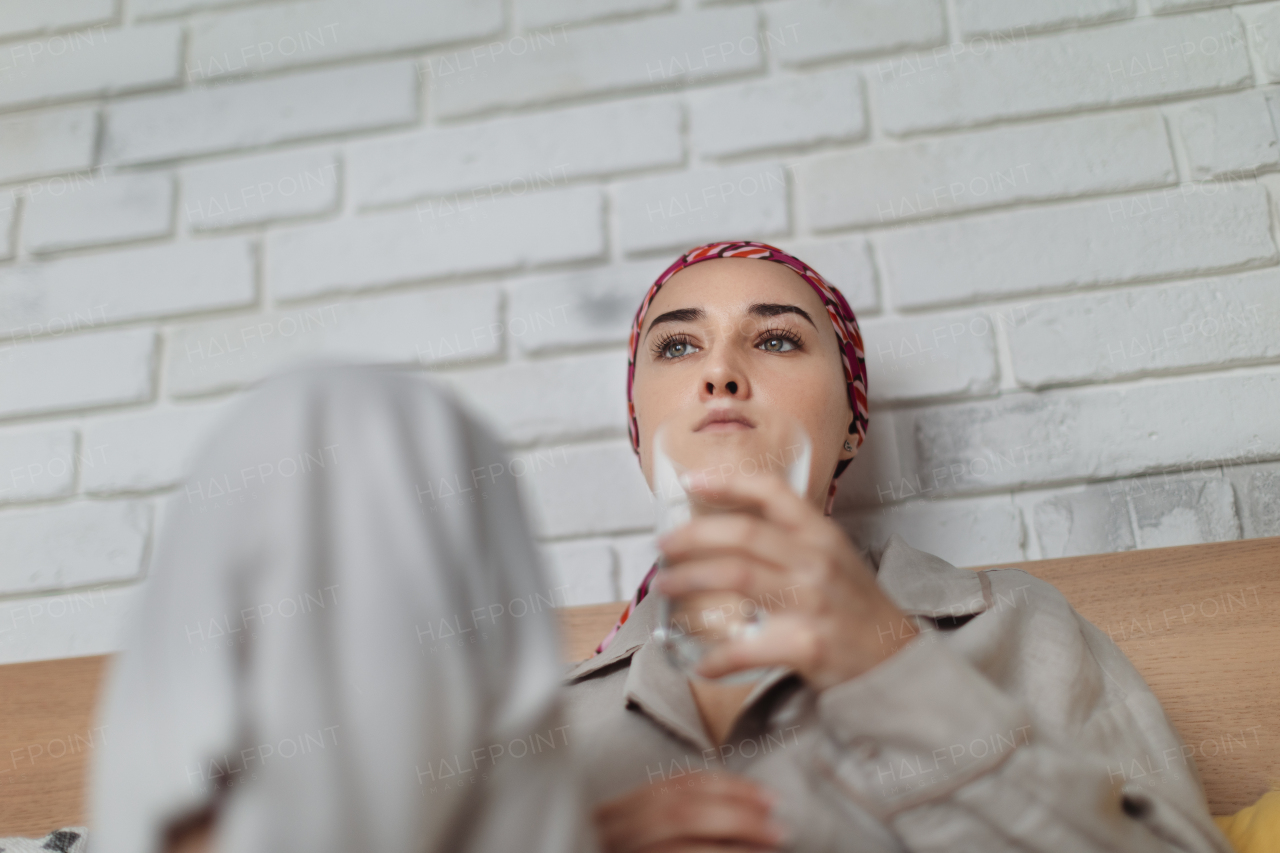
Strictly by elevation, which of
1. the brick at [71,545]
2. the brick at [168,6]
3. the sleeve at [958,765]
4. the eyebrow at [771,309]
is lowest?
the sleeve at [958,765]

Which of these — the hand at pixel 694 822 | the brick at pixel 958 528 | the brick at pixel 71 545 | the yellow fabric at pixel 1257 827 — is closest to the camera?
the hand at pixel 694 822

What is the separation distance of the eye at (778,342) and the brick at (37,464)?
950mm

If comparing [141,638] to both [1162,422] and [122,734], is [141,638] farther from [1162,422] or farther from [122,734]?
[1162,422]

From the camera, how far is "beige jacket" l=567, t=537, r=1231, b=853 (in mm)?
532

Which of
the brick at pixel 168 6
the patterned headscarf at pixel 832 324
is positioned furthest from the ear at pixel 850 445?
the brick at pixel 168 6

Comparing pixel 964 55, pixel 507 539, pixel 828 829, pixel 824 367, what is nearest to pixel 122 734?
pixel 507 539

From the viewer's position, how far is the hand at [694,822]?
0.46 metres

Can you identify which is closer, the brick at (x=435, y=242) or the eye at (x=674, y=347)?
the eye at (x=674, y=347)

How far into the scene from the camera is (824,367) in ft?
2.91

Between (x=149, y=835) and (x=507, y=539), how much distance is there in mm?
149

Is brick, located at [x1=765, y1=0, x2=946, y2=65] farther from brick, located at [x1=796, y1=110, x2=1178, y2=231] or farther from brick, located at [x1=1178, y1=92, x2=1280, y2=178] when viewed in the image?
brick, located at [x1=1178, y1=92, x2=1280, y2=178]

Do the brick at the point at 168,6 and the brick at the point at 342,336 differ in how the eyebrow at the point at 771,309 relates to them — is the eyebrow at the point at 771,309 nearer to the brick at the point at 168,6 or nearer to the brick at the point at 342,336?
the brick at the point at 342,336

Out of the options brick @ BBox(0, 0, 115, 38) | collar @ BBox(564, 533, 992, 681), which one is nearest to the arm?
collar @ BBox(564, 533, 992, 681)

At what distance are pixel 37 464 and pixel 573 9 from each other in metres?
0.99
